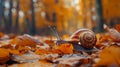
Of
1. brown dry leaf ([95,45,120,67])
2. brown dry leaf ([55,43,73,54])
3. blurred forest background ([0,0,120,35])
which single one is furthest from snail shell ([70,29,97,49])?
blurred forest background ([0,0,120,35])

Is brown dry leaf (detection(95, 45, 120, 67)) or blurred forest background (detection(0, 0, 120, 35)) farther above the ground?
brown dry leaf (detection(95, 45, 120, 67))

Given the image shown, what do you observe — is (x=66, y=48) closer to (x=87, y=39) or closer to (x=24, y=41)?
(x=87, y=39)

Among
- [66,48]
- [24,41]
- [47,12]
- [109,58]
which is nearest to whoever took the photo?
[109,58]

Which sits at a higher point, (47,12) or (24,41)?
A: (24,41)

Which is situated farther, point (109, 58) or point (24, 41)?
point (24, 41)

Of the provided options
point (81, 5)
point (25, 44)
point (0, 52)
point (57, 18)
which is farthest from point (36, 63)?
point (81, 5)

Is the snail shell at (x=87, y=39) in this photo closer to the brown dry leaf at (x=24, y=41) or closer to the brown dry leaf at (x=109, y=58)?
the brown dry leaf at (x=24, y=41)

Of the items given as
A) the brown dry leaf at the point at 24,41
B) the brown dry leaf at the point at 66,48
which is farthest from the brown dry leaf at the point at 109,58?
the brown dry leaf at the point at 24,41

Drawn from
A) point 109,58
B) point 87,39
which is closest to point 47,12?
point 87,39

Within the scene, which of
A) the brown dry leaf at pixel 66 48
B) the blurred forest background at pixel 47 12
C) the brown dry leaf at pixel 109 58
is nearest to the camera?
the brown dry leaf at pixel 109 58

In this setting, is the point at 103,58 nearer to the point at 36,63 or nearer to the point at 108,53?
the point at 108,53

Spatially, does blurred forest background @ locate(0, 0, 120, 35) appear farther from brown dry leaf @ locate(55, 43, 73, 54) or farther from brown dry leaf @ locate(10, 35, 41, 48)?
brown dry leaf @ locate(55, 43, 73, 54)
